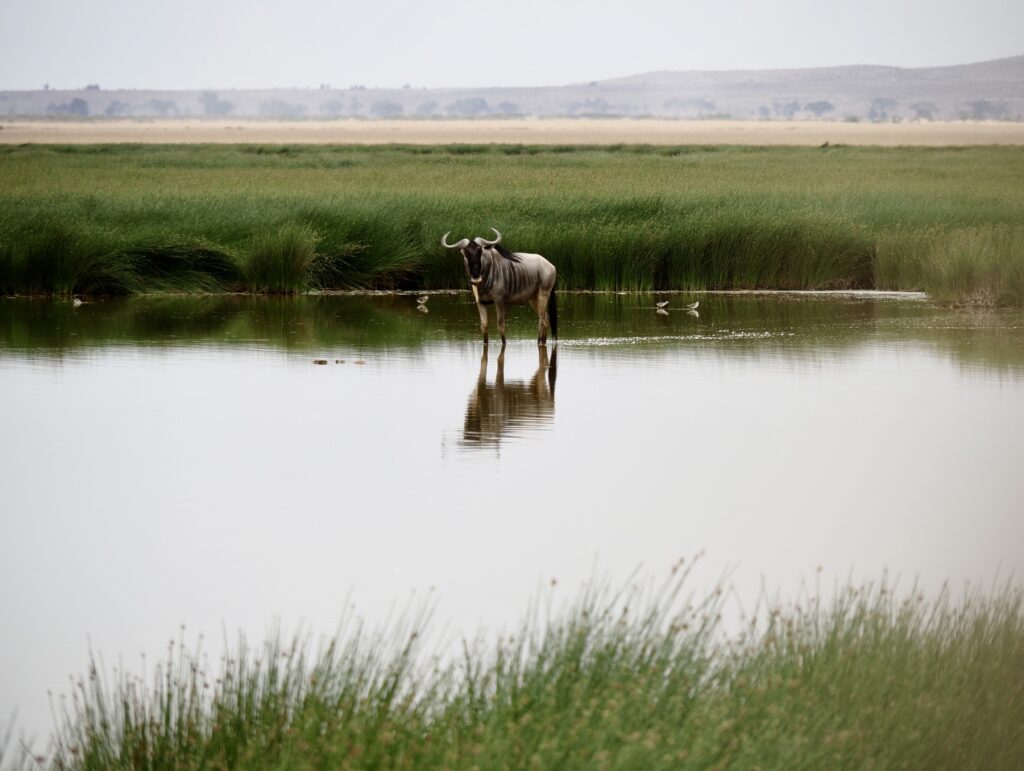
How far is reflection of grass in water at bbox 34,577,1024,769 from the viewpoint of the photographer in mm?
4695

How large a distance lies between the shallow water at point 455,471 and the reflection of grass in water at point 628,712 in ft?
4.42

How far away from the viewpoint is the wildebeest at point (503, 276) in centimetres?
1582

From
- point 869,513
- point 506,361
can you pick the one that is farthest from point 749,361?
point 869,513

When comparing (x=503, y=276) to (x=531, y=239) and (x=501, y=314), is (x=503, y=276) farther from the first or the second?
(x=531, y=239)

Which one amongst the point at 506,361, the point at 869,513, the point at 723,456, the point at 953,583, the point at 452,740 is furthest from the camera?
the point at 506,361

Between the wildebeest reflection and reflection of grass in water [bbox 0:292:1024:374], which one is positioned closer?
the wildebeest reflection

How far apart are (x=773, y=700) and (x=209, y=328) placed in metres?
14.8

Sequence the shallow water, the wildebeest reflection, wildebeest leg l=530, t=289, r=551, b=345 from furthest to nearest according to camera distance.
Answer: wildebeest leg l=530, t=289, r=551, b=345 → the wildebeest reflection → the shallow water

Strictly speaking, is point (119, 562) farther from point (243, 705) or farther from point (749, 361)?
point (749, 361)

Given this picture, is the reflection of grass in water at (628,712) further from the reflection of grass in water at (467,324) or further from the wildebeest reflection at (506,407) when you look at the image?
the reflection of grass in water at (467,324)

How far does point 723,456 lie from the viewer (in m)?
11.5

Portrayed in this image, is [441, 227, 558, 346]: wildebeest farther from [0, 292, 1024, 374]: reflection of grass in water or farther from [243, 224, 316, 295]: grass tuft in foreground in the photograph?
[243, 224, 316, 295]: grass tuft in foreground

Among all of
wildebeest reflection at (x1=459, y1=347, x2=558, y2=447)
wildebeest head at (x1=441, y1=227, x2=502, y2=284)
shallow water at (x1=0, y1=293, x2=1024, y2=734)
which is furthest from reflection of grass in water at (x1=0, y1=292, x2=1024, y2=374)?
wildebeest reflection at (x1=459, y1=347, x2=558, y2=447)

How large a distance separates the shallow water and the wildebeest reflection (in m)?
0.05
